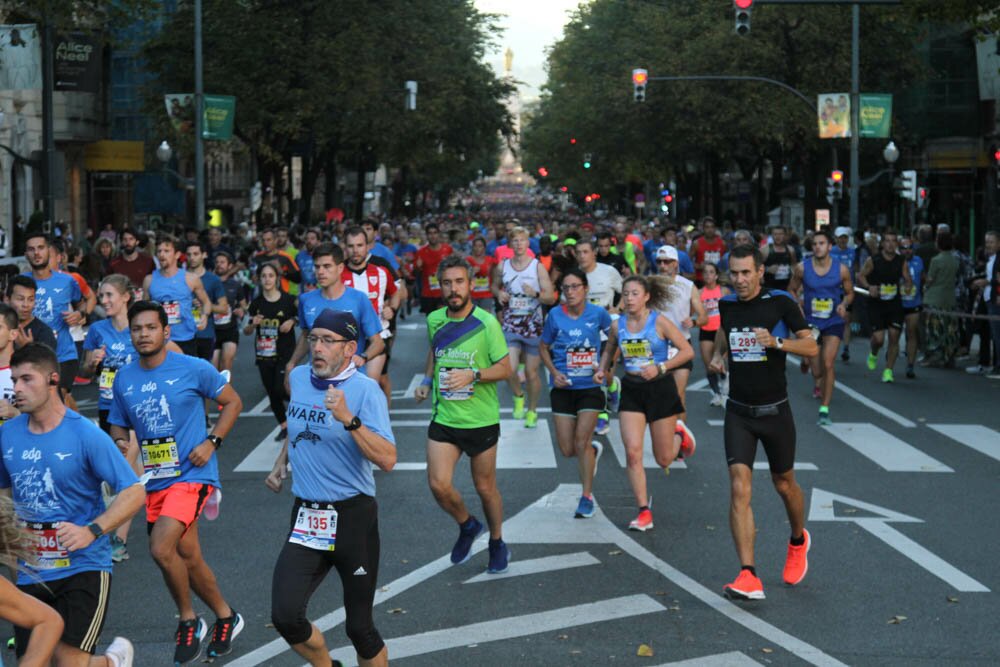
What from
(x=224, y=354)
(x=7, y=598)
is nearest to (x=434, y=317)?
(x=7, y=598)

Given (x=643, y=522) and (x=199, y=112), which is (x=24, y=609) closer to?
(x=643, y=522)

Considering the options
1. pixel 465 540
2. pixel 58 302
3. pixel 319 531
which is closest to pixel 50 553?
pixel 319 531

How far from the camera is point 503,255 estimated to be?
19.2 m

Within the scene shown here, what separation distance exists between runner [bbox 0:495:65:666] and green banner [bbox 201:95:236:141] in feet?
106

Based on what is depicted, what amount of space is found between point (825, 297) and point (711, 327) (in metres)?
1.58

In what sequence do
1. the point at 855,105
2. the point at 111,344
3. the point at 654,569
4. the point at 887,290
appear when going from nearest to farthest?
the point at 654,569, the point at 111,344, the point at 887,290, the point at 855,105

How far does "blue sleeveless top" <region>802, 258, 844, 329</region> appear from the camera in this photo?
17172mm

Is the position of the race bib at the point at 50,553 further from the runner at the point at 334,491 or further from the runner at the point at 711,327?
the runner at the point at 711,327

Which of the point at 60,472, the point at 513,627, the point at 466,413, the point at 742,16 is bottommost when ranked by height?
the point at 513,627

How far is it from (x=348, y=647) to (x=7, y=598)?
10.6ft

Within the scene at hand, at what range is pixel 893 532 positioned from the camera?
1090 centimetres

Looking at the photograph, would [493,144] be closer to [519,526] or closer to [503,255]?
[503,255]

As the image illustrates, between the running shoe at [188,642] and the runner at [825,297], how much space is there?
33.5ft

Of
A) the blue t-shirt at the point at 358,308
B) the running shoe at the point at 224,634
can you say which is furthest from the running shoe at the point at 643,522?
the running shoe at the point at 224,634
